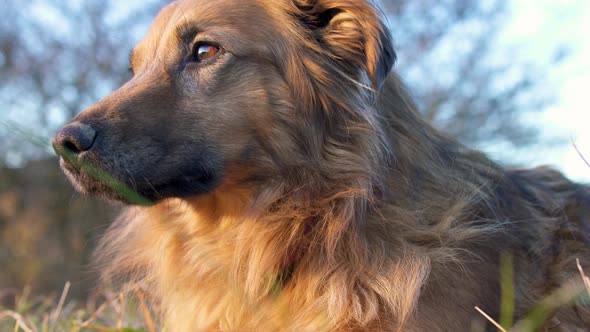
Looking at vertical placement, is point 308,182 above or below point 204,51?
below

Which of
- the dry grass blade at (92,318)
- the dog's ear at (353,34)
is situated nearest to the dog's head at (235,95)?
the dog's ear at (353,34)

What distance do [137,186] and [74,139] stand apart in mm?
332

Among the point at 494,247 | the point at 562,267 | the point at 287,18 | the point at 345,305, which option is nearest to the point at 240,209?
the point at 345,305

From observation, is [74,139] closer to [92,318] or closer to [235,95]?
[235,95]

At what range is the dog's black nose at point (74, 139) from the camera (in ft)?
7.80

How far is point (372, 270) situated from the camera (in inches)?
101

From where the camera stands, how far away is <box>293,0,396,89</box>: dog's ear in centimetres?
256

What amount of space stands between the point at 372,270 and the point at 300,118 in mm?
753

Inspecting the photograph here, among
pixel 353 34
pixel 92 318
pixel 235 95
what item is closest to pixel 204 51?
pixel 235 95

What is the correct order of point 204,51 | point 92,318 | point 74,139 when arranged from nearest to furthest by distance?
point 74,139 → point 204,51 → point 92,318

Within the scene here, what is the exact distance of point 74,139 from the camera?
238cm

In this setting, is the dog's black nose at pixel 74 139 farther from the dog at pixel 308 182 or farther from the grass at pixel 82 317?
the grass at pixel 82 317

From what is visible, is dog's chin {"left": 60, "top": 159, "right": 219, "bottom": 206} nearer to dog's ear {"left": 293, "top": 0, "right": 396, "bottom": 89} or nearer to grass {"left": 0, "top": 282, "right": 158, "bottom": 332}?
grass {"left": 0, "top": 282, "right": 158, "bottom": 332}

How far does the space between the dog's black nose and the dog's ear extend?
1149 mm
